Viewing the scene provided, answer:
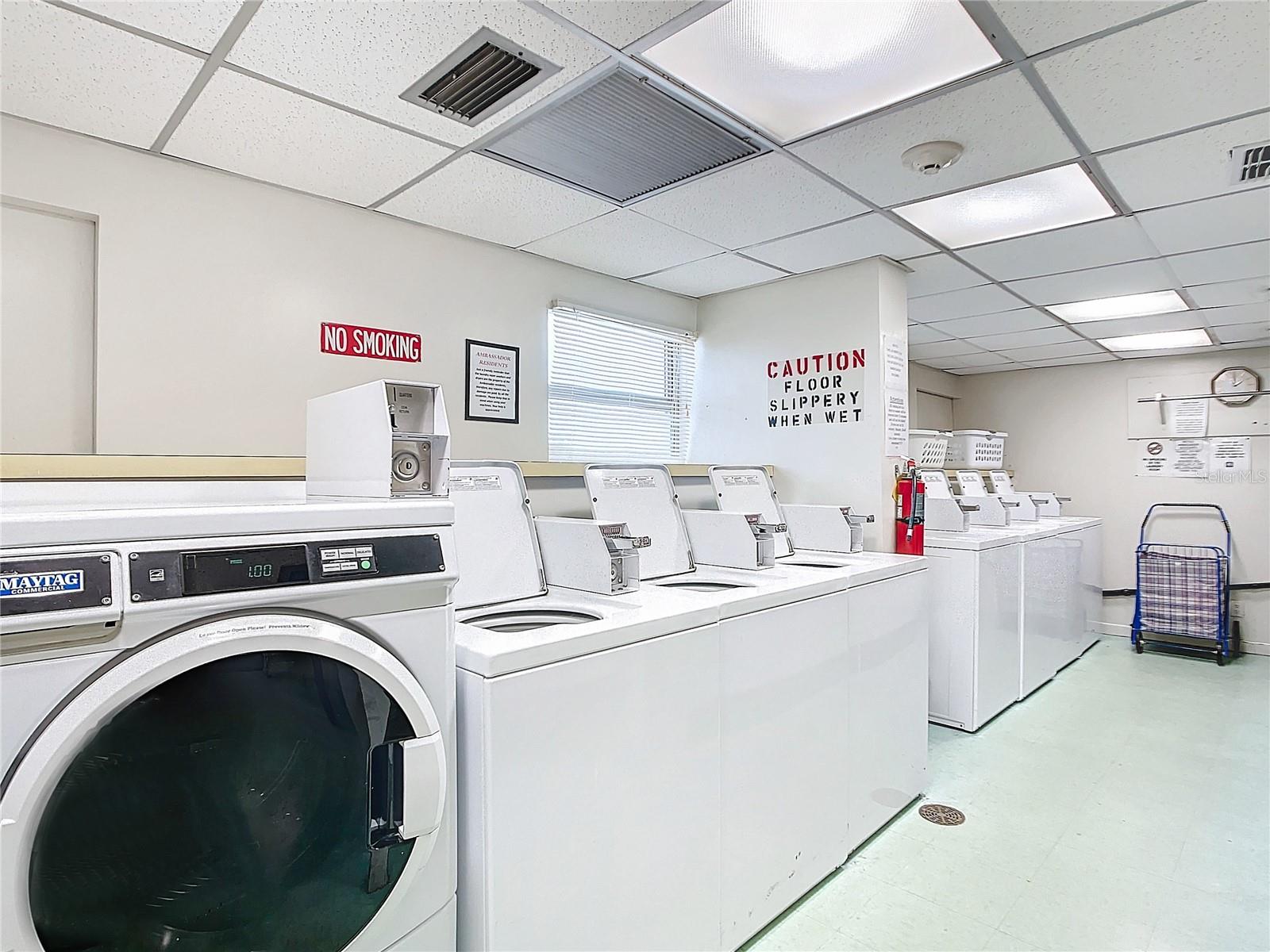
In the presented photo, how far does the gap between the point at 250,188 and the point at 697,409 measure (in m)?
2.58

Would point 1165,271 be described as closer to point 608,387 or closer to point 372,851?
point 608,387

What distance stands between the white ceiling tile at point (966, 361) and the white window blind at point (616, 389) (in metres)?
3.08

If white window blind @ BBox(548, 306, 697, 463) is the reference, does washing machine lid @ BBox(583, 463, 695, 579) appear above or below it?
below

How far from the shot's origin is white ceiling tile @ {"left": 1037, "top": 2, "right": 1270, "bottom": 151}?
1.63m

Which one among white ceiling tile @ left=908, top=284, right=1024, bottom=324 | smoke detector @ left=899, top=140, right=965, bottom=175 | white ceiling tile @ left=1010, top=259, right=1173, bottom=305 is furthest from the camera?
white ceiling tile @ left=908, top=284, right=1024, bottom=324

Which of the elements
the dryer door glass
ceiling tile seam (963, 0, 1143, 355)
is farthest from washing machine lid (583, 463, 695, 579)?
ceiling tile seam (963, 0, 1143, 355)

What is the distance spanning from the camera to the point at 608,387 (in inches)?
146

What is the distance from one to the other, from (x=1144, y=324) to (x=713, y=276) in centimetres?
331

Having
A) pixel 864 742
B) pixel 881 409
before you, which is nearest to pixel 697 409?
pixel 881 409

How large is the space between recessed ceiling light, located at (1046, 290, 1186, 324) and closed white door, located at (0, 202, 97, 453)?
16.0 ft

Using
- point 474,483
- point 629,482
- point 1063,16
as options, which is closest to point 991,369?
point 629,482

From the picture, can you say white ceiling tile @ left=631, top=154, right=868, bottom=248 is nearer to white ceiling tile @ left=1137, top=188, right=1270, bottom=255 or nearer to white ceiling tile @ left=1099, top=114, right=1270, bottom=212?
white ceiling tile @ left=1099, top=114, right=1270, bottom=212

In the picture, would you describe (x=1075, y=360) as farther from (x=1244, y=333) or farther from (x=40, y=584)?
(x=40, y=584)

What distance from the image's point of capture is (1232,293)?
3.96m
